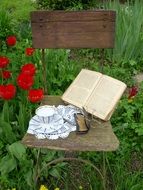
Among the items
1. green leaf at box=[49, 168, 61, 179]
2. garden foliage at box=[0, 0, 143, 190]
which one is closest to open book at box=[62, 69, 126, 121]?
garden foliage at box=[0, 0, 143, 190]

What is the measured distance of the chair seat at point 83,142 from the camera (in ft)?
7.97

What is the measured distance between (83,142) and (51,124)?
9.1 inches

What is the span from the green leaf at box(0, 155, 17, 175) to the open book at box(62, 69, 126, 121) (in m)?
0.54

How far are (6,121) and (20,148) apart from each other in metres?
0.25

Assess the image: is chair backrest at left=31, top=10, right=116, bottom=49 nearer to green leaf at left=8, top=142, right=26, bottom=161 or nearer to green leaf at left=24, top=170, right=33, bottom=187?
green leaf at left=8, top=142, right=26, bottom=161

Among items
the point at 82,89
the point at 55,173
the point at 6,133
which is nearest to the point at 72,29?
the point at 82,89

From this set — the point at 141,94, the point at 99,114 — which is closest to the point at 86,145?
the point at 99,114

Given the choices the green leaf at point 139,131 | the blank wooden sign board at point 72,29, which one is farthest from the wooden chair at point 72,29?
the green leaf at point 139,131

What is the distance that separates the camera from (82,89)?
110 inches

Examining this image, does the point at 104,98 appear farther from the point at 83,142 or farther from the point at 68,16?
the point at 68,16

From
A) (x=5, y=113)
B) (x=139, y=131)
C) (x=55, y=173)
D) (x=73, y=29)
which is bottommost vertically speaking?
(x=55, y=173)

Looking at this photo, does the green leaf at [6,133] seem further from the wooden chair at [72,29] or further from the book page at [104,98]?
the book page at [104,98]

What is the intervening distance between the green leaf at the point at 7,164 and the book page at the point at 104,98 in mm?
640

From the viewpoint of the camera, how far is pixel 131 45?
4.37 meters
